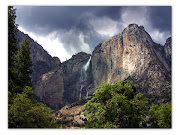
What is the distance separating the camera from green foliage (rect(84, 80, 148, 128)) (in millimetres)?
13016

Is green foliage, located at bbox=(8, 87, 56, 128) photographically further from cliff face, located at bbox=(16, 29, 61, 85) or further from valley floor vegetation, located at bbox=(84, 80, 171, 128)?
cliff face, located at bbox=(16, 29, 61, 85)

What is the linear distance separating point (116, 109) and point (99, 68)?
99.3 m

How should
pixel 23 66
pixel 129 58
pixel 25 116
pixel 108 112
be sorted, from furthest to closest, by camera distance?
pixel 129 58, pixel 23 66, pixel 108 112, pixel 25 116

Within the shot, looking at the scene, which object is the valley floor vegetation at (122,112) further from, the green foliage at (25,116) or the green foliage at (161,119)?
the green foliage at (25,116)

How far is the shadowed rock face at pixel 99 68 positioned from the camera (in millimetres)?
90312

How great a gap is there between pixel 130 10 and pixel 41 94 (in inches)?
4211

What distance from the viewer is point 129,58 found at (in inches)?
3883

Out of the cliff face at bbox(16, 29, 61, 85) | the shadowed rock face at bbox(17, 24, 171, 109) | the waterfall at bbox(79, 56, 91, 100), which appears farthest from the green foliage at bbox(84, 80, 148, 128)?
the cliff face at bbox(16, 29, 61, 85)

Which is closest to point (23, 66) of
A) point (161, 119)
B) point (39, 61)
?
Answer: point (161, 119)

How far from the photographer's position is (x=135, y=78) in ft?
A: 268

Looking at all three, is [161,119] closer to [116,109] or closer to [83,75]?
[116,109]

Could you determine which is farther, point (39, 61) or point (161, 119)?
point (39, 61)
